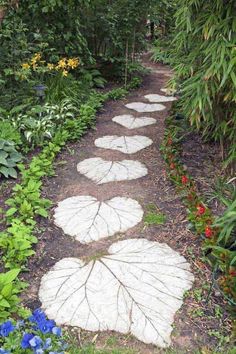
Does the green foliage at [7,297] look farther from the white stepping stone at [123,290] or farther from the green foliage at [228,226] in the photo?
the green foliage at [228,226]

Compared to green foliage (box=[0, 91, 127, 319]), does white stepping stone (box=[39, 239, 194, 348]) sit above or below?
below

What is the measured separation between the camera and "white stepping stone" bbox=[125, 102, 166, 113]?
429 cm

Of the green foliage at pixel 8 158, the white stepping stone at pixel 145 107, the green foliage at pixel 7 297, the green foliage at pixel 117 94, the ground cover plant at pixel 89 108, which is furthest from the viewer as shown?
the green foliage at pixel 117 94

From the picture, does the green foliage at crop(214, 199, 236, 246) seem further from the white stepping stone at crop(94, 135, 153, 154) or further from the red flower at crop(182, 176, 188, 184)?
the white stepping stone at crop(94, 135, 153, 154)

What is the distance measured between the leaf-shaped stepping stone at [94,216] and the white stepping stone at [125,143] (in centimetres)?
89

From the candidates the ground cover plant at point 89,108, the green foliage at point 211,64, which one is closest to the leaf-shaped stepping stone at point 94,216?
the ground cover plant at point 89,108

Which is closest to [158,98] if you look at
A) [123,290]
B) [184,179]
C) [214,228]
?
[184,179]

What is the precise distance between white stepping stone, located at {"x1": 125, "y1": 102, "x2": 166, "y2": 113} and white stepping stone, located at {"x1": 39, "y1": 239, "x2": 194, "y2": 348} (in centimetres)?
254

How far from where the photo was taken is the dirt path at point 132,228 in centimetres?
151

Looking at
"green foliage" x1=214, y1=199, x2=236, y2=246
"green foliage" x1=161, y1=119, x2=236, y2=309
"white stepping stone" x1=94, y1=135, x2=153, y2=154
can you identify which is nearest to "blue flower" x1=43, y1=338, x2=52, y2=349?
"green foliage" x1=161, y1=119, x2=236, y2=309

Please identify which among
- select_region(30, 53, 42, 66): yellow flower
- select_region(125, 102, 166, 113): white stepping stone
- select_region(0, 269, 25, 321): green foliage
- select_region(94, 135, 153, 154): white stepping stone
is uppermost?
select_region(30, 53, 42, 66): yellow flower

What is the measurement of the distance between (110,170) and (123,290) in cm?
131

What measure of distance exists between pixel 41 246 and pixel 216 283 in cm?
92

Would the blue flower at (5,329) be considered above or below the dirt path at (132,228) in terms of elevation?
above
